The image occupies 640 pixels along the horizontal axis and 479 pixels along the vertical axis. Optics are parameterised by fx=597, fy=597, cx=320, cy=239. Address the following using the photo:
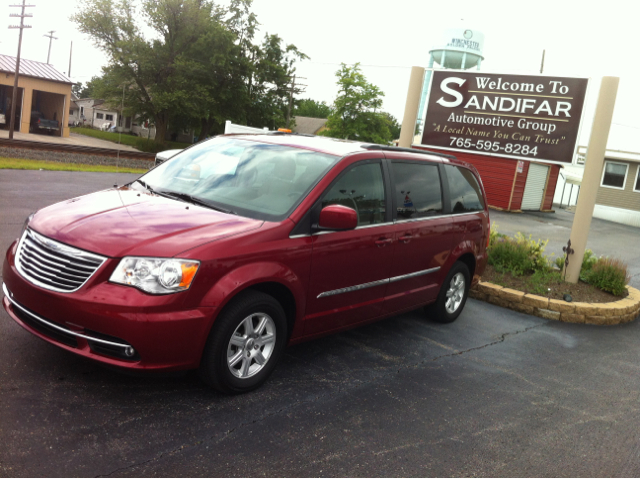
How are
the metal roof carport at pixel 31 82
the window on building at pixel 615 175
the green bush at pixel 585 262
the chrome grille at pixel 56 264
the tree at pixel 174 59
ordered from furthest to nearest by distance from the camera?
1. the tree at pixel 174 59
2. the metal roof carport at pixel 31 82
3. the window on building at pixel 615 175
4. the green bush at pixel 585 262
5. the chrome grille at pixel 56 264

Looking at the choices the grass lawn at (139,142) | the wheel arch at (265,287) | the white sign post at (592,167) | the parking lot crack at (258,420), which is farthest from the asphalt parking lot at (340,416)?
the grass lawn at (139,142)

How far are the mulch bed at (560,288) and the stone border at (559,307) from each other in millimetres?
241

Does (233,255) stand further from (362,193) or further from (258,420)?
(362,193)

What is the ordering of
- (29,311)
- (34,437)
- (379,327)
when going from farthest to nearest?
1. (379,327)
2. (29,311)
3. (34,437)

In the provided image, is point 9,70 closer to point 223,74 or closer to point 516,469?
point 223,74

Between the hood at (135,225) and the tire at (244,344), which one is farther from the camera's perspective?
the tire at (244,344)

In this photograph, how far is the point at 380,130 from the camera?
175 ft

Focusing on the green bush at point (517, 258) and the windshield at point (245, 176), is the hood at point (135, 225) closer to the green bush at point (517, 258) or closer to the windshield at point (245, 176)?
the windshield at point (245, 176)

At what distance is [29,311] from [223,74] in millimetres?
48131

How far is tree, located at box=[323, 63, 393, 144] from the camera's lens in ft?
171

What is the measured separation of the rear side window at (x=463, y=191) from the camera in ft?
21.1

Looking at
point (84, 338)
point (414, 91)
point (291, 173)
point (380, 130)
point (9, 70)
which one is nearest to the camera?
point (84, 338)

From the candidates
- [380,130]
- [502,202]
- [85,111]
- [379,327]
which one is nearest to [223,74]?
[380,130]

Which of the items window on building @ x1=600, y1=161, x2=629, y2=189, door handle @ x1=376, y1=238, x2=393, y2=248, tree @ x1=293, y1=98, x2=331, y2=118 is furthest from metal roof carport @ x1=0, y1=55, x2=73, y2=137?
tree @ x1=293, y1=98, x2=331, y2=118
